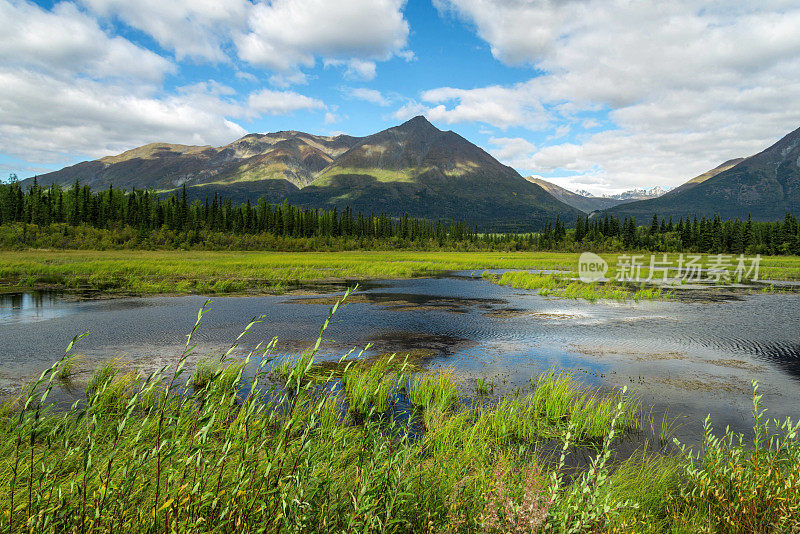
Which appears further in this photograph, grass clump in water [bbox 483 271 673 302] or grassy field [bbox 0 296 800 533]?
grass clump in water [bbox 483 271 673 302]

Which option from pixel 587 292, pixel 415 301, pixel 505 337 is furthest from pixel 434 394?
pixel 587 292

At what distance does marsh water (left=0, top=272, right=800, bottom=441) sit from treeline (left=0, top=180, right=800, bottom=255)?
71603 mm

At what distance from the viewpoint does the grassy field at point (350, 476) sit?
13.3 ft

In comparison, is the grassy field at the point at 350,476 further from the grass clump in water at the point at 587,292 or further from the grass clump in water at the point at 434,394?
the grass clump in water at the point at 587,292

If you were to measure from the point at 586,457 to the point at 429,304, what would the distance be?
84.8 ft

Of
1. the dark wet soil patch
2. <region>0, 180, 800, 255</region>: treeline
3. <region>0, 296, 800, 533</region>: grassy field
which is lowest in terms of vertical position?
the dark wet soil patch

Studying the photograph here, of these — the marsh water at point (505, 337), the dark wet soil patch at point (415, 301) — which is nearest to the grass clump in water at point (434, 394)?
the marsh water at point (505, 337)

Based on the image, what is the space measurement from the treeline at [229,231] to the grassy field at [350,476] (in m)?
98.0

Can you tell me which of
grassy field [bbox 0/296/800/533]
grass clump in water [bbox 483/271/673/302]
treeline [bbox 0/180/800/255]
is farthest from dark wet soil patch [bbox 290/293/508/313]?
treeline [bbox 0/180/800/255]

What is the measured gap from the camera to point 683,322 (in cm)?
2844

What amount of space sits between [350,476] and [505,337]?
18.2m

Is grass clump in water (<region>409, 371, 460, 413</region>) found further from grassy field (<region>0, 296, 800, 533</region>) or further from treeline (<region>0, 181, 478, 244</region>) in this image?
treeline (<region>0, 181, 478, 244</region>)

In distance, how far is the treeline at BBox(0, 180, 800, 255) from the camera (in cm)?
9512

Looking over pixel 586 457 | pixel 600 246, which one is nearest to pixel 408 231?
pixel 600 246
